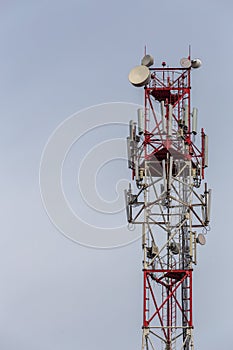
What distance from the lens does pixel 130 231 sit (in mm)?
41312

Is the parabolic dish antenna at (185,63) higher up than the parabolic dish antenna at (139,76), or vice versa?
the parabolic dish antenna at (185,63)

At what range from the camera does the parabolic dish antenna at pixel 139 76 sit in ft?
132

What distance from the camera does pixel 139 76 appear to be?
40406 millimetres

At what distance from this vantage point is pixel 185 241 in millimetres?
40344

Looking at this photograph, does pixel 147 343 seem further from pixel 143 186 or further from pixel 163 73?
pixel 163 73

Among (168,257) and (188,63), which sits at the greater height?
(188,63)

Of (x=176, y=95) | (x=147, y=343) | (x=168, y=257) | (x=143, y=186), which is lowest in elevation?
(x=147, y=343)

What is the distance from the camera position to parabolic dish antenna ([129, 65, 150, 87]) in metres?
40.3

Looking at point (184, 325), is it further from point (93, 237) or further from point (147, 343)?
point (93, 237)

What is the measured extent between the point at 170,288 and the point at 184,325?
1.61 metres

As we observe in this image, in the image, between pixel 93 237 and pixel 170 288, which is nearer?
pixel 170 288

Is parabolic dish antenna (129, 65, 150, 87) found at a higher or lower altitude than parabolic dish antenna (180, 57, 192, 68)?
lower

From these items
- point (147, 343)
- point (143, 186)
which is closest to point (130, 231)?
point (143, 186)

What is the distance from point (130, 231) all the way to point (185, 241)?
2.48m
